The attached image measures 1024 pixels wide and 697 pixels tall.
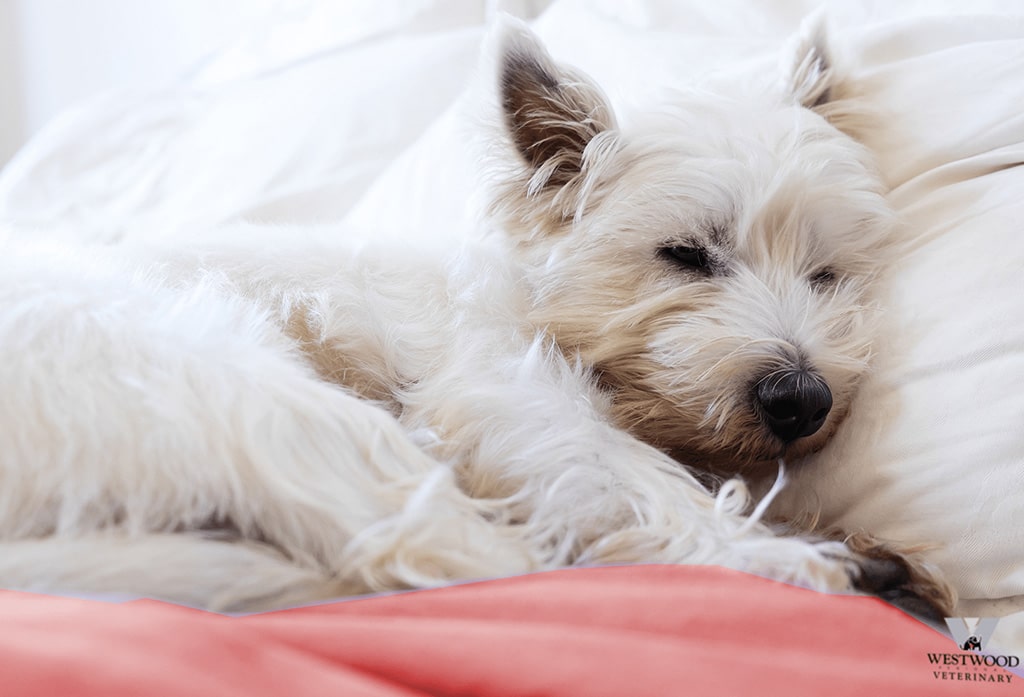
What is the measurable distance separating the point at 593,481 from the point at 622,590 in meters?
0.26

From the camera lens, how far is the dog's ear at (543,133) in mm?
1503

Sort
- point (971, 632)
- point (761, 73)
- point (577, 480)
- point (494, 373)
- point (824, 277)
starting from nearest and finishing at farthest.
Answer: point (971, 632), point (577, 480), point (494, 373), point (824, 277), point (761, 73)

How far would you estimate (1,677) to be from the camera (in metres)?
0.73

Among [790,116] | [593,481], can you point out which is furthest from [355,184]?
[593,481]

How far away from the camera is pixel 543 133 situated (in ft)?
5.11

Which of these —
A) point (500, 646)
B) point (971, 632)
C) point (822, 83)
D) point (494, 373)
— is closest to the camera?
point (500, 646)

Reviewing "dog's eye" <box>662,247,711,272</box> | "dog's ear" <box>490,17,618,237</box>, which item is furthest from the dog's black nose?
"dog's ear" <box>490,17,618,237</box>

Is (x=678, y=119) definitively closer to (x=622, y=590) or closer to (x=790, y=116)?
(x=790, y=116)

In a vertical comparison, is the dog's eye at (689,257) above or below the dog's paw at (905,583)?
above

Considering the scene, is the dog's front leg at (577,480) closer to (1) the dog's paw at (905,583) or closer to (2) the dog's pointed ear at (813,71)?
(1) the dog's paw at (905,583)

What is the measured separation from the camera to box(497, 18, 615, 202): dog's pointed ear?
1514 millimetres

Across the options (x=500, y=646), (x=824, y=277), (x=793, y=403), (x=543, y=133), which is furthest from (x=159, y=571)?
(x=824, y=277)

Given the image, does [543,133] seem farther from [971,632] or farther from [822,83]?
[971,632]

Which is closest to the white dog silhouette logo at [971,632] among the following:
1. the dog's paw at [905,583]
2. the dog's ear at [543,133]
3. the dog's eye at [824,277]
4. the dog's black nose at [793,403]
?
the dog's paw at [905,583]
